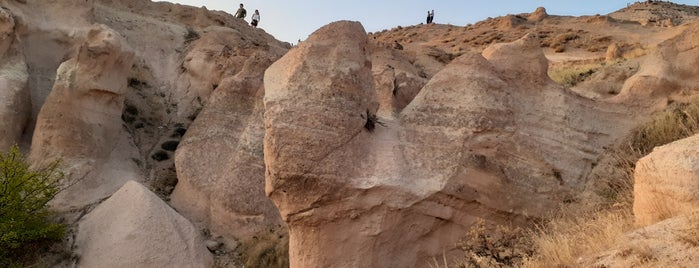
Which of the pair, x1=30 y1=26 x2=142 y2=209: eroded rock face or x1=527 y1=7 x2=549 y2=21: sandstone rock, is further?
x1=527 y1=7 x2=549 y2=21: sandstone rock

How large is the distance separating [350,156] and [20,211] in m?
4.87

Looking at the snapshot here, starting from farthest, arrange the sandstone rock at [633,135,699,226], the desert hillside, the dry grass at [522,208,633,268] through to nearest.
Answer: the desert hillside → the dry grass at [522,208,633,268] → the sandstone rock at [633,135,699,226]

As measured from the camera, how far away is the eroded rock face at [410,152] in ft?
22.4

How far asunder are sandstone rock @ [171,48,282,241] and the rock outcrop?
2687 millimetres

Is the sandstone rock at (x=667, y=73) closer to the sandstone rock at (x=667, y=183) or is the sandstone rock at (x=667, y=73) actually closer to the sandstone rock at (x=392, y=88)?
the sandstone rock at (x=392, y=88)

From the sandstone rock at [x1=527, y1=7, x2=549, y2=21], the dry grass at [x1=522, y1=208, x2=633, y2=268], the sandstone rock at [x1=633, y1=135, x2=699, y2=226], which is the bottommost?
the dry grass at [x1=522, y1=208, x2=633, y2=268]

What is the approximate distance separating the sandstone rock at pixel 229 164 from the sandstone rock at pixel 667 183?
5.67 meters

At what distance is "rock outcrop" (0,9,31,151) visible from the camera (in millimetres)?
9781

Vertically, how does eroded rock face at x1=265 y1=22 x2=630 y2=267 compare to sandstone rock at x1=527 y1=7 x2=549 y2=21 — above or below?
below

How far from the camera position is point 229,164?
32.7 feet

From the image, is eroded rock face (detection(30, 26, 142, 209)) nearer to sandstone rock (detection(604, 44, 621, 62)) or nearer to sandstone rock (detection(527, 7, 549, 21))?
sandstone rock (detection(604, 44, 621, 62))

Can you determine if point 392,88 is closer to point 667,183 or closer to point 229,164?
point 229,164

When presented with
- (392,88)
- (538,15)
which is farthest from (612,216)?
(538,15)

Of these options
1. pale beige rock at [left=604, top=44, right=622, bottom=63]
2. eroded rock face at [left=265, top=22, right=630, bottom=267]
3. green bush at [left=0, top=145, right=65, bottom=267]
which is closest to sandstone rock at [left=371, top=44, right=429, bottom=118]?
eroded rock face at [left=265, top=22, right=630, bottom=267]
